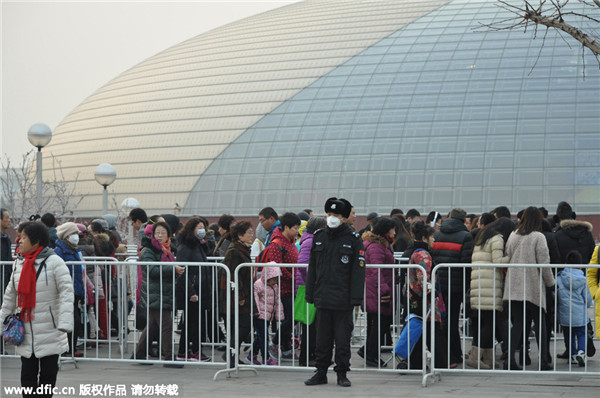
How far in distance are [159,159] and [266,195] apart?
8082 millimetres

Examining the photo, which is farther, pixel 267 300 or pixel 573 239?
pixel 573 239

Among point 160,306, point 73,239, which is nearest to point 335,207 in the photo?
point 160,306

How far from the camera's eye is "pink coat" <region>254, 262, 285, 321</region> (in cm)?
1096

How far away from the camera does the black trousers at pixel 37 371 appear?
800cm

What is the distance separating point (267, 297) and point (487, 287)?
243cm

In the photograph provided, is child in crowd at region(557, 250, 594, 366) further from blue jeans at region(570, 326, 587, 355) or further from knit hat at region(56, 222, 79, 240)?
knit hat at region(56, 222, 79, 240)

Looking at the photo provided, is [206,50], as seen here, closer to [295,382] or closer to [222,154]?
[222,154]

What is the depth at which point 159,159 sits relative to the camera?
4828cm

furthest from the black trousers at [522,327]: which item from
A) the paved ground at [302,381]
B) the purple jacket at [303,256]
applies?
the purple jacket at [303,256]

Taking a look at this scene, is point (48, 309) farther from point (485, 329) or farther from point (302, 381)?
point (485, 329)

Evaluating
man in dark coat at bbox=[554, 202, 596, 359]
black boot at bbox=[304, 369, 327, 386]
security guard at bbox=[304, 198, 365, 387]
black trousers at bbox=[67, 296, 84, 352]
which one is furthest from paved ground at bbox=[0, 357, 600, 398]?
man in dark coat at bbox=[554, 202, 596, 359]

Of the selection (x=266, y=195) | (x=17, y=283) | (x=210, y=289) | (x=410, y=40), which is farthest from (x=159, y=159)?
(x=17, y=283)

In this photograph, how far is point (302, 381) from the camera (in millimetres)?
10242

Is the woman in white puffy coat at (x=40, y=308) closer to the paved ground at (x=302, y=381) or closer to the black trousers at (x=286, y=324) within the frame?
the paved ground at (x=302, y=381)
